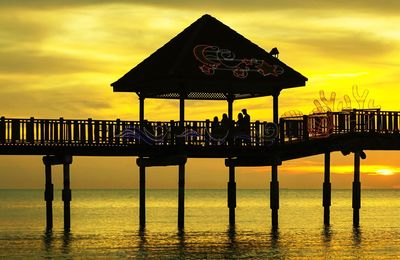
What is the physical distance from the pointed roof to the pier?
0.05 m

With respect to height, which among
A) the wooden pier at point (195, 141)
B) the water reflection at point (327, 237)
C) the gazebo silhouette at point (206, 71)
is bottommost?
the water reflection at point (327, 237)

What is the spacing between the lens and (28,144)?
46875mm

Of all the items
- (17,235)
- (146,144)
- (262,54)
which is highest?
(262,54)

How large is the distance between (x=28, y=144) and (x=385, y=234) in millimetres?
24784

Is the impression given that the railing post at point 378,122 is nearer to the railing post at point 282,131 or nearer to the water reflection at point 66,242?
the railing post at point 282,131

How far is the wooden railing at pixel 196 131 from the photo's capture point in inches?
1844

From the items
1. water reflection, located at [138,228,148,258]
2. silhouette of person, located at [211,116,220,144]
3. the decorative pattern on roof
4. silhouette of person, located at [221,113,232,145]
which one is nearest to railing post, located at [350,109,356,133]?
the decorative pattern on roof

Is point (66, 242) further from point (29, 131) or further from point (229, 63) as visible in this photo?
point (229, 63)

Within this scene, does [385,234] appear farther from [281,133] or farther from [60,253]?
[60,253]

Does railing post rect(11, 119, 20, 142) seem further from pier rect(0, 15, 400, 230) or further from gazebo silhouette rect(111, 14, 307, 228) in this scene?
gazebo silhouette rect(111, 14, 307, 228)

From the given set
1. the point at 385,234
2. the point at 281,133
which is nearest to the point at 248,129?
the point at 281,133

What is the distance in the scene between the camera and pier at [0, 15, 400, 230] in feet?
156

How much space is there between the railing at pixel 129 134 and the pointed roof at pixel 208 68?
6.82 feet

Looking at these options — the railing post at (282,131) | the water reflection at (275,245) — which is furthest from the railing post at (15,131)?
the railing post at (282,131)
